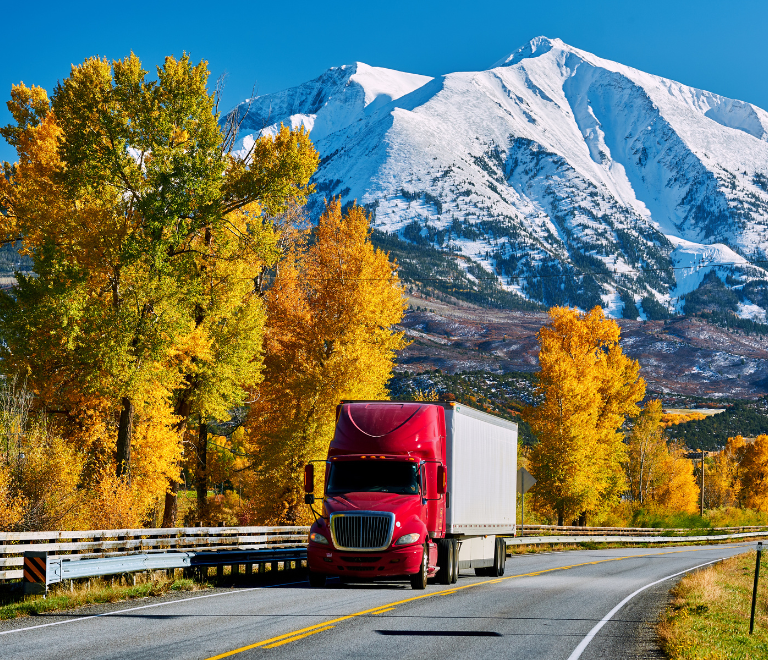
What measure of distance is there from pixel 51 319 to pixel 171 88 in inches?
303

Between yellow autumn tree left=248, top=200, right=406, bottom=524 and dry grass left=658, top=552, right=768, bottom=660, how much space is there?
15337 millimetres

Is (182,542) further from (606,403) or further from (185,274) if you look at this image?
(606,403)

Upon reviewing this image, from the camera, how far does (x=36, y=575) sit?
15875 millimetres

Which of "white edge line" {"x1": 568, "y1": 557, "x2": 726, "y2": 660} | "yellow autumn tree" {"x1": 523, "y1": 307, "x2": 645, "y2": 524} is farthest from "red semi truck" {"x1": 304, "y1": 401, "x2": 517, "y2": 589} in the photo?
"yellow autumn tree" {"x1": 523, "y1": 307, "x2": 645, "y2": 524}

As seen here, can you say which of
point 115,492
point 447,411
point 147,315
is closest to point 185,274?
point 147,315

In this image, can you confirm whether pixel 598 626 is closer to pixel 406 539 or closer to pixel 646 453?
pixel 406 539

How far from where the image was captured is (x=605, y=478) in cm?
5416

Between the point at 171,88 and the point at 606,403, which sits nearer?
the point at 171,88

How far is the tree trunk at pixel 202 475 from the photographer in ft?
119

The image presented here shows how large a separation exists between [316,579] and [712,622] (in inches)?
328

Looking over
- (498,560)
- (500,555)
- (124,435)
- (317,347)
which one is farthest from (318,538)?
(317,347)

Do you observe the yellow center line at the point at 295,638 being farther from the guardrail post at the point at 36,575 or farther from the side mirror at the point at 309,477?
the guardrail post at the point at 36,575

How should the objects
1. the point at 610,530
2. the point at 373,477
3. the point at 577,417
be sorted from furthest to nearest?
the point at 610,530, the point at 577,417, the point at 373,477

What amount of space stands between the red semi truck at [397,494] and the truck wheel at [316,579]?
3 cm
